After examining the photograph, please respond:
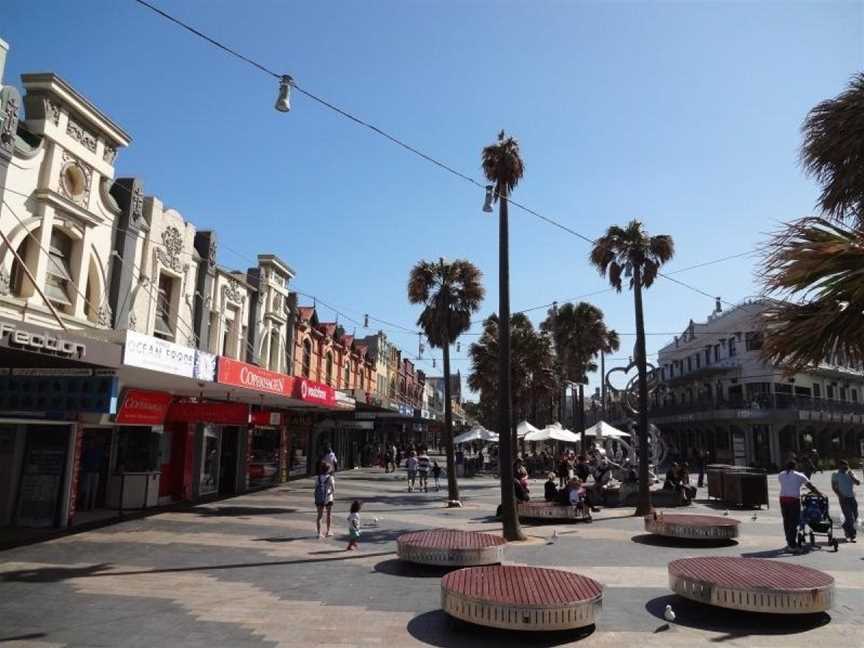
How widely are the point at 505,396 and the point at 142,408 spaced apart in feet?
30.8

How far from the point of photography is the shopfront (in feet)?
34.4

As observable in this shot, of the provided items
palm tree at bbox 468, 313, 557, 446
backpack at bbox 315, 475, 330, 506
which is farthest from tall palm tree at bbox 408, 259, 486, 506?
palm tree at bbox 468, 313, 557, 446

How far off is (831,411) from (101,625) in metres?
51.9

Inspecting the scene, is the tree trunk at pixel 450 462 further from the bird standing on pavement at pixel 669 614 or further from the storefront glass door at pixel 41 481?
the bird standing on pavement at pixel 669 614

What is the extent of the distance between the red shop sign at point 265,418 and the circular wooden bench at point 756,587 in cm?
1717

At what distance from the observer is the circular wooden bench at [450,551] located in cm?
1066

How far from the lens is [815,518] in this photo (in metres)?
13.4

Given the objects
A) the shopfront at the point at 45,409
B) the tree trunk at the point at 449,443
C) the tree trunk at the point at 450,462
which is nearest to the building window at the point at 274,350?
the tree trunk at the point at 449,443

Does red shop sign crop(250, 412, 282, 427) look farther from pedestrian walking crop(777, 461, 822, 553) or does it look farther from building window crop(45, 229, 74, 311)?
pedestrian walking crop(777, 461, 822, 553)

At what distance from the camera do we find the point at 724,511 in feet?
65.7

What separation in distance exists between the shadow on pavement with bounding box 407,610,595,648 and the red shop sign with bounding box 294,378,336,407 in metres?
14.3

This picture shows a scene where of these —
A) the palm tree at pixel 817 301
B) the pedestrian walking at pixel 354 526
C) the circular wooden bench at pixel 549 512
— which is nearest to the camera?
the palm tree at pixel 817 301

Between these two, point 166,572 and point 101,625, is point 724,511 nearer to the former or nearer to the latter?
point 166,572

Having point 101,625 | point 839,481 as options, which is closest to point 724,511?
point 839,481
